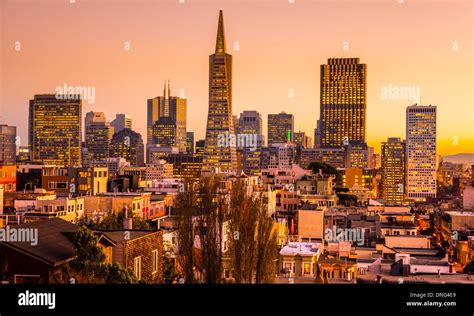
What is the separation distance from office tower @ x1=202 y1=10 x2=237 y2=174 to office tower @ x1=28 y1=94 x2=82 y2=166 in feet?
61.3

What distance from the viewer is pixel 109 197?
2116cm

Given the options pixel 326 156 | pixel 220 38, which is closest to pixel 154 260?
pixel 220 38

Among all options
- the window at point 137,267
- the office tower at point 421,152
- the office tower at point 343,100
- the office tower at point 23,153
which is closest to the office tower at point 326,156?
the office tower at point 343,100

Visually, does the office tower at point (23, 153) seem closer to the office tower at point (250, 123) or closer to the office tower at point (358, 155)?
the office tower at point (250, 123)

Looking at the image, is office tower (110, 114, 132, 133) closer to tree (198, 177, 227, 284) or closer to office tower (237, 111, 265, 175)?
office tower (237, 111, 265, 175)

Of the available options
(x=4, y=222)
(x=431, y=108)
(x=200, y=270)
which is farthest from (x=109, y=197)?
(x=431, y=108)

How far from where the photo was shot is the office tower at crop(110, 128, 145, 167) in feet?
273

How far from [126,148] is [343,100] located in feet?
126

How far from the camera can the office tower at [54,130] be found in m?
58.8

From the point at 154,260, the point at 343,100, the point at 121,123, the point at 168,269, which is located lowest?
the point at 168,269

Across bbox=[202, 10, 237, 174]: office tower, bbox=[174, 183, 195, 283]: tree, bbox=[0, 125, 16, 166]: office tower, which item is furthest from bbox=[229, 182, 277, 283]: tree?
bbox=[202, 10, 237, 174]: office tower

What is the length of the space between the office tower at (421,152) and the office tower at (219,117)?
20.4m

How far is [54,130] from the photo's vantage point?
6034 centimetres

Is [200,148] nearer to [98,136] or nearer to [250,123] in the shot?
[250,123]
